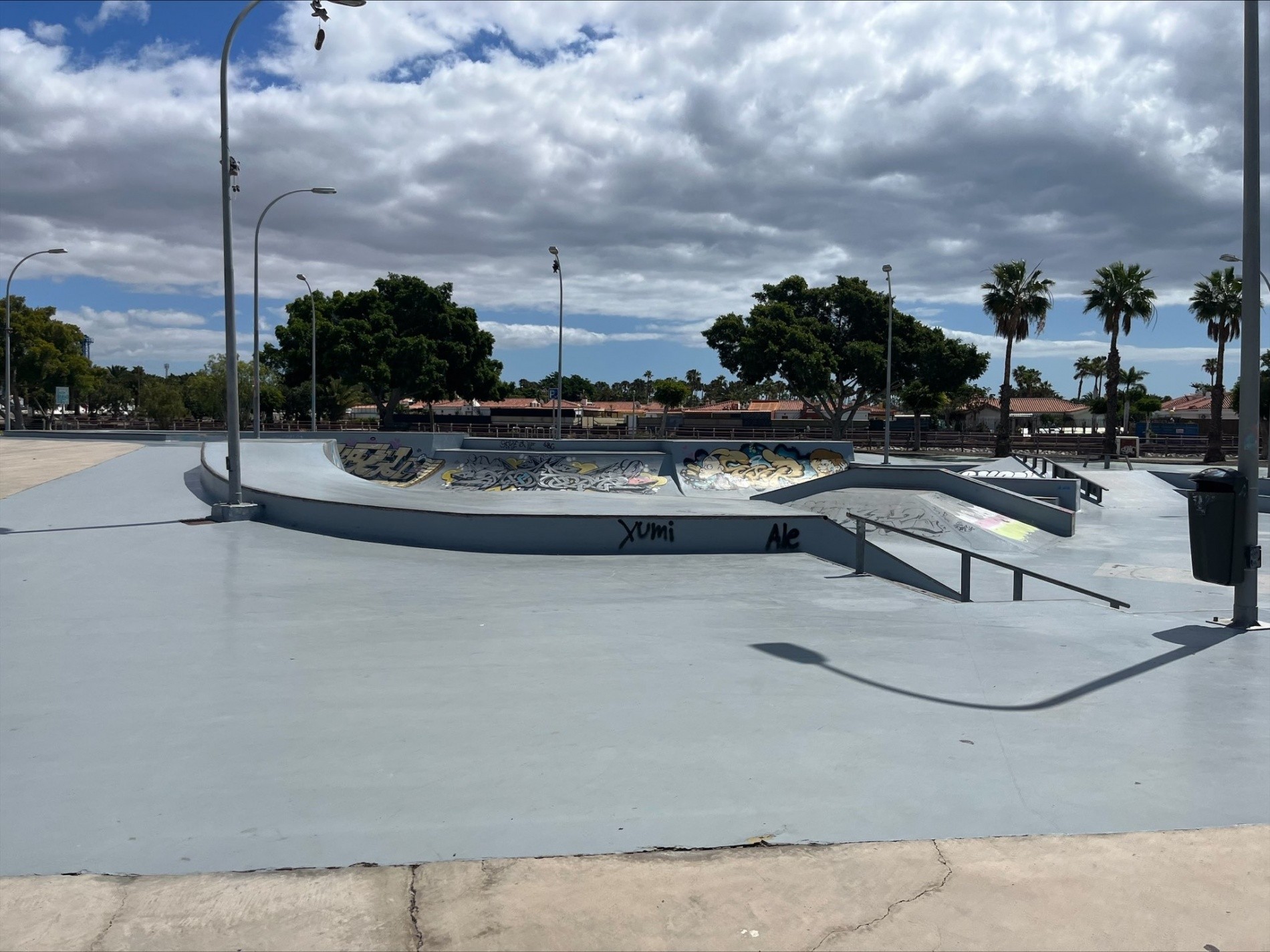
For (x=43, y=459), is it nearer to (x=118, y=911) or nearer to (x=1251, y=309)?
(x=118, y=911)

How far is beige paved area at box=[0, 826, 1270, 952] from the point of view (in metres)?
2.79

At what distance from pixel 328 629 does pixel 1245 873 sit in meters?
5.79

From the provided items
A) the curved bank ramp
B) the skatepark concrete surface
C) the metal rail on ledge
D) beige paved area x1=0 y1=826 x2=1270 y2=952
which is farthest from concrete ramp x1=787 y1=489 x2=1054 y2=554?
beige paved area x1=0 y1=826 x2=1270 y2=952

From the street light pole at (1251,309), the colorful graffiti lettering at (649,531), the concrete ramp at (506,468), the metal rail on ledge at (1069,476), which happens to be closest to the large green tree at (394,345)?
the concrete ramp at (506,468)

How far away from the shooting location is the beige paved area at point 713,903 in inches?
110

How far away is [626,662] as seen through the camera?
5805mm

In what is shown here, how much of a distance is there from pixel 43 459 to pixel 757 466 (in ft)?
70.8

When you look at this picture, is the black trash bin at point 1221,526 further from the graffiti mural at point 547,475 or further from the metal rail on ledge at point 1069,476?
the graffiti mural at point 547,475

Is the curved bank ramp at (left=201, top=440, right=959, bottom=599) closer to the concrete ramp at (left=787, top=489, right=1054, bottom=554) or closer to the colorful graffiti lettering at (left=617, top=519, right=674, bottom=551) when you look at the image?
the colorful graffiti lettering at (left=617, top=519, right=674, bottom=551)

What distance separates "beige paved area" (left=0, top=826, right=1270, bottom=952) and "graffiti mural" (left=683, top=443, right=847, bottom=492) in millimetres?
25993

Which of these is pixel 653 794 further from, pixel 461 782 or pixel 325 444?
pixel 325 444

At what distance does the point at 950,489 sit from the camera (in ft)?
77.2

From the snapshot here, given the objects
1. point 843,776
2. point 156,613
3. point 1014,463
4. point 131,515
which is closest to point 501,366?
point 1014,463

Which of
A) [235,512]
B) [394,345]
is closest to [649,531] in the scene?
[235,512]
